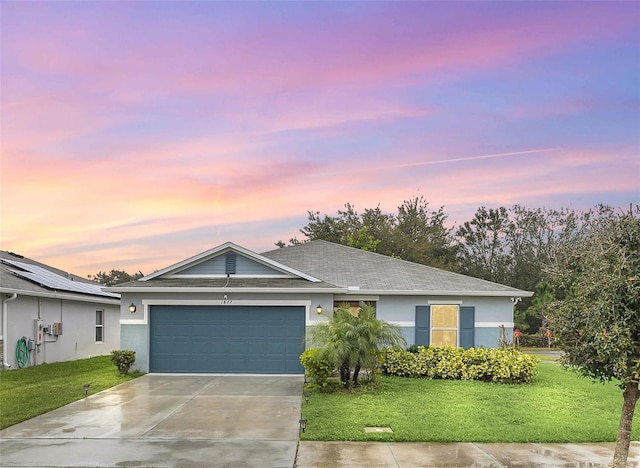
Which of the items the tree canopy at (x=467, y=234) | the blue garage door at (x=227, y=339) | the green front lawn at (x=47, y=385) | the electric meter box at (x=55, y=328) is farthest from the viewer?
the tree canopy at (x=467, y=234)

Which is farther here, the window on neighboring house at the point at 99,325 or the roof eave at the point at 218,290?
the window on neighboring house at the point at 99,325

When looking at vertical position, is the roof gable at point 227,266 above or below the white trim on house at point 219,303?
above

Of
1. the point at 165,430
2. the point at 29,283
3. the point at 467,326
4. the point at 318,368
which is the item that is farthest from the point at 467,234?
the point at 165,430

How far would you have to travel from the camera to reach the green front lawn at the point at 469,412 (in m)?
9.78

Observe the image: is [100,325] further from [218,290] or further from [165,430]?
[165,430]

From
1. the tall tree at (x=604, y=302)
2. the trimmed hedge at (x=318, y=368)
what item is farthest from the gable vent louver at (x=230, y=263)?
the tall tree at (x=604, y=302)

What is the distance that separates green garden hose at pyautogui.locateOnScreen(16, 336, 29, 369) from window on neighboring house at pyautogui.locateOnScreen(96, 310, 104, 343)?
252 inches

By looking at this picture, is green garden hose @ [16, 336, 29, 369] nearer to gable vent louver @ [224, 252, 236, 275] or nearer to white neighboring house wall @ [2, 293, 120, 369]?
white neighboring house wall @ [2, 293, 120, 369]

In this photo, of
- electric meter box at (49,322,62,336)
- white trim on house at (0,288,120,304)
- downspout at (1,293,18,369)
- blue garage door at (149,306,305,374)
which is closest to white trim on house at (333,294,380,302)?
blue garage door at (149,306,305,374)

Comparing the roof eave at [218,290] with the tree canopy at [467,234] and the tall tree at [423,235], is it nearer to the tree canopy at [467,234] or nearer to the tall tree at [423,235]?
the tall tree at [423,235]

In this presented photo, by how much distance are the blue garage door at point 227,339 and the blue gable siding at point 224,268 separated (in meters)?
1.25

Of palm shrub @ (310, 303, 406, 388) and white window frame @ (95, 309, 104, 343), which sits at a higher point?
palm shrub @ (310, 303, 406, 388)

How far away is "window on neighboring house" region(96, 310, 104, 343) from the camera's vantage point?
84.7 feet

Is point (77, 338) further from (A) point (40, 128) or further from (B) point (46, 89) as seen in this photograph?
(B) point (46, 89)
